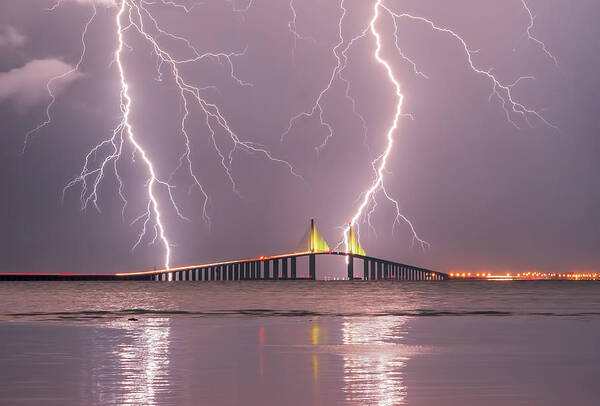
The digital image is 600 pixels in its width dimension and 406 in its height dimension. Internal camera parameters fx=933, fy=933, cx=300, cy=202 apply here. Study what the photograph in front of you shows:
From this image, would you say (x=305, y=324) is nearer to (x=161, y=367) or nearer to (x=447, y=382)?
(x=161, y=367)

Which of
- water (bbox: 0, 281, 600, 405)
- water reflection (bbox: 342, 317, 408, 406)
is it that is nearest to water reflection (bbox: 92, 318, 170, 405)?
water (bbox: 0, 281, 600, 405)

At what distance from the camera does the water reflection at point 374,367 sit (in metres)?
12.5

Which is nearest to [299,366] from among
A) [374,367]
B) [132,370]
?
[374,367]

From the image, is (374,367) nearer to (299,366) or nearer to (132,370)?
(299,366)

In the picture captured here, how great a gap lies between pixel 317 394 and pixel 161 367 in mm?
4446

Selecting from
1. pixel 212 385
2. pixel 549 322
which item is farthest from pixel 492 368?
pixel 549 322

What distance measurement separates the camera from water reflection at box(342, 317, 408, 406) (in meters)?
12.5

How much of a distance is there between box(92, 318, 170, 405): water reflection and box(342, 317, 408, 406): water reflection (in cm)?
276

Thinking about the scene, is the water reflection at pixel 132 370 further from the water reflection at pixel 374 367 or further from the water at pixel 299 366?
the water reflection at pixel 374 367

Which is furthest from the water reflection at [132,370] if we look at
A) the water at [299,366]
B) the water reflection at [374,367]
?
the water reflection at [374,367]

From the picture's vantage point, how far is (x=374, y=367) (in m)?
16.5

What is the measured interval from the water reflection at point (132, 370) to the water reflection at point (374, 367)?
9.07ft

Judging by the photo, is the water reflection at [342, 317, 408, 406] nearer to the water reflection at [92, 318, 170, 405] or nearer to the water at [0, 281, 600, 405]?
the water at [0, 281, 600, 405]

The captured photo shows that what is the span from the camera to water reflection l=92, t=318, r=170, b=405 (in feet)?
41.2
